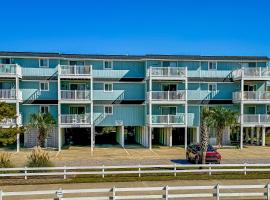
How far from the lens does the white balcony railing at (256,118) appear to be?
40094 mm

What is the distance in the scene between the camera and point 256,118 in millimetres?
40219

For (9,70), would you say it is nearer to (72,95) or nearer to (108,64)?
(72,95)

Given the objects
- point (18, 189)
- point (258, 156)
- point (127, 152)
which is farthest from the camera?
→ point (127, 152)

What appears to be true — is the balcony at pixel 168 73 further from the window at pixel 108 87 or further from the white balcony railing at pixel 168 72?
the window at pixel 108 87

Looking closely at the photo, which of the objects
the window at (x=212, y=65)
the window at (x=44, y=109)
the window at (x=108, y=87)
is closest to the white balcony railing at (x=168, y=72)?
the window at (x=212, y=65)

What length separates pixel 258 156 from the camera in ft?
108

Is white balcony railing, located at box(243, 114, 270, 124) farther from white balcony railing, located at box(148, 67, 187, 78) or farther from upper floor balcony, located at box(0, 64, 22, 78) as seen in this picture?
upper floor balcony, located at box(0, 64, 22, 78)

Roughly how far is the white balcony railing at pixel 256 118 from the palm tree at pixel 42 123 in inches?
838

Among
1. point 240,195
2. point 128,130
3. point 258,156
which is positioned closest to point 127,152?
point 258,156

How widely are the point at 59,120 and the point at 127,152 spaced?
26.0 feet

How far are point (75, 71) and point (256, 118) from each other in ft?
67.6

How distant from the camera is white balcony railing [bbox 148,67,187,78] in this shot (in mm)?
38938

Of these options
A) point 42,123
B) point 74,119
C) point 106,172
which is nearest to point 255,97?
point 74,119

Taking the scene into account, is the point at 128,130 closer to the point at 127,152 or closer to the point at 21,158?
the point at 127,152
